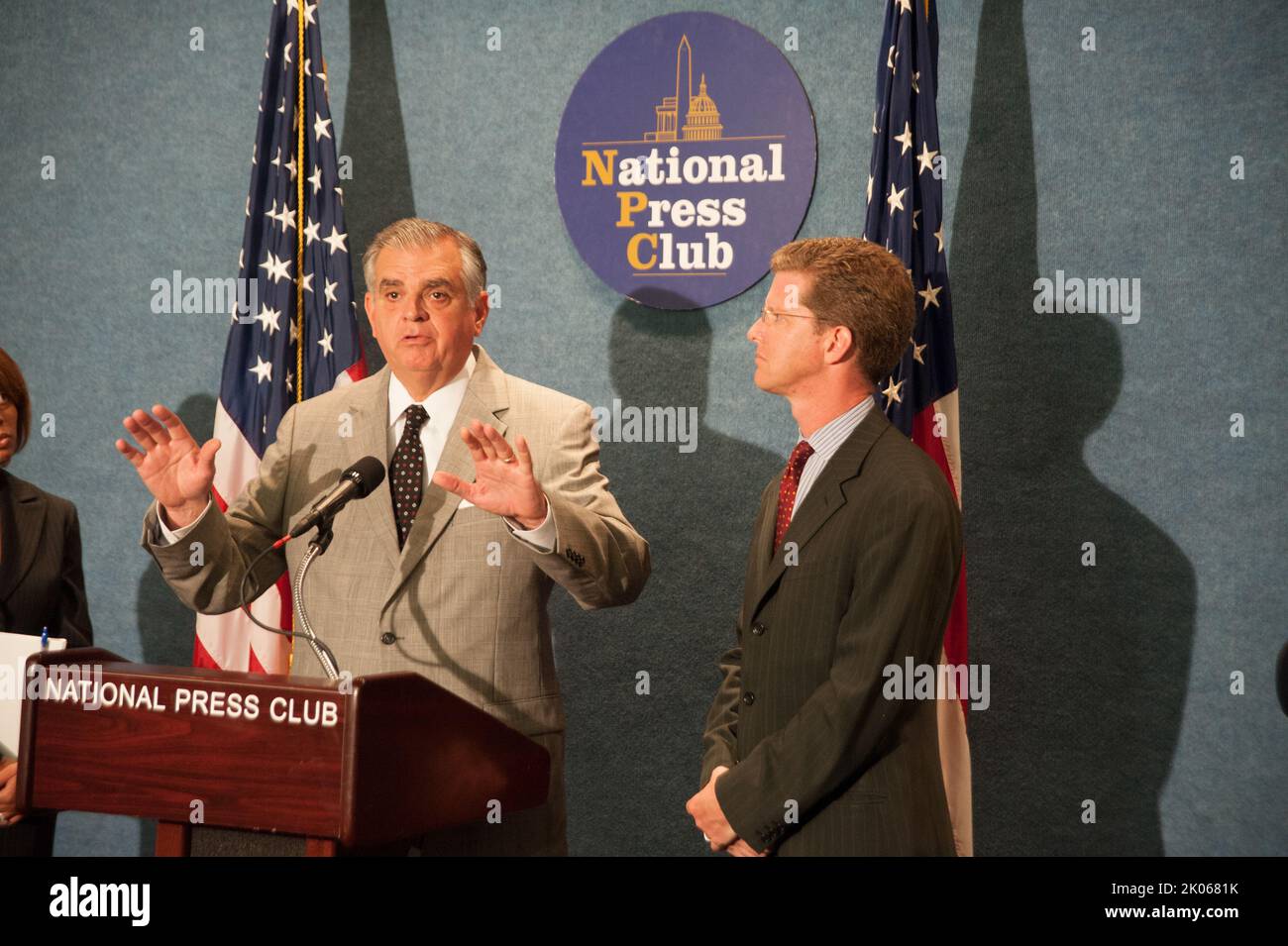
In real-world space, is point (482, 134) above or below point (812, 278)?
above

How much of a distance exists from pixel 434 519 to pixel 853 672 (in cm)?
93

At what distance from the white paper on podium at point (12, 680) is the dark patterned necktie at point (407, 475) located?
679mm

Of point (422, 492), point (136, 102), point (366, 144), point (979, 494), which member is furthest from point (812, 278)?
point (136, 102)

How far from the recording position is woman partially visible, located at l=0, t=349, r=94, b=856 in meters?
2.84

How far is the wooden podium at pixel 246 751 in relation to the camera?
1646 mm

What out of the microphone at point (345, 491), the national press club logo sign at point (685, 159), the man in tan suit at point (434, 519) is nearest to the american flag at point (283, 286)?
the national press club logo sign at point (685, 159)

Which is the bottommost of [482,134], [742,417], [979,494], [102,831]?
[102,831]

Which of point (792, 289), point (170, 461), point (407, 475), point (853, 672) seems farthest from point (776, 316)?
point (170, 461)

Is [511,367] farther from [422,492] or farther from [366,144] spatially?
[422,492]

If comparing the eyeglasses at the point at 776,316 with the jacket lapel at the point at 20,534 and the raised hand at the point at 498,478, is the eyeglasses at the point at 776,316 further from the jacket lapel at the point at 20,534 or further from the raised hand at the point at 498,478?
the jacket lapel at the point at 20,534

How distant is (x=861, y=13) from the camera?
3736mm

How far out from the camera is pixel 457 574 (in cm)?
244

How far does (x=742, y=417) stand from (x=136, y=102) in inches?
94.4

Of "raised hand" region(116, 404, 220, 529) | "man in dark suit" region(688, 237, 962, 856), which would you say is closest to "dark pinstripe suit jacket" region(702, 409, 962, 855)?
"man in dark suit" region(688, 237, 962, 856)
